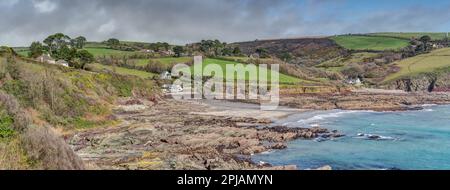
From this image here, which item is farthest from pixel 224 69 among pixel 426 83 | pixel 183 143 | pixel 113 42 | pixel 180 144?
pixel 180 144

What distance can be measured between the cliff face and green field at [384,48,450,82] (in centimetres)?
389

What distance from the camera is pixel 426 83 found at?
136 meters

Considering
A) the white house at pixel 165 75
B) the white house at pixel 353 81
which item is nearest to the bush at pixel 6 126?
the white house at pixel 165 75

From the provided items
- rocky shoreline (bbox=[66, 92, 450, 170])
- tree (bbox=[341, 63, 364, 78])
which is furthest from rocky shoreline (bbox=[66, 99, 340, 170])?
tree (bbox=[341, 63, 364, 78])

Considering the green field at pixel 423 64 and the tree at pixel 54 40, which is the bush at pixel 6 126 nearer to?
the tree at pixel 54 40

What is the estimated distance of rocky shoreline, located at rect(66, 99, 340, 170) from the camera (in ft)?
84.1

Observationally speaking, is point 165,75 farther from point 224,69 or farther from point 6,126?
point 6,126

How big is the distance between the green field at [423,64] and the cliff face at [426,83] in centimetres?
389

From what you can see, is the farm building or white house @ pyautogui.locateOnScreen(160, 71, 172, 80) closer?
white house @ pyautogui.locateOnScreen(160, 71, 172, 80)

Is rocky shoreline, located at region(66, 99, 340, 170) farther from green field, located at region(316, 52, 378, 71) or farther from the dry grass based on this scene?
green field, located at region(316, 52, 378, 71)

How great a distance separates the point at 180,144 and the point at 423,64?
13532cm

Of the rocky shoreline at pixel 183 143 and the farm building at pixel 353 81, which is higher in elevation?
the farm building at pixel 353 81

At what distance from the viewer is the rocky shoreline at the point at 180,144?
25.6 m
